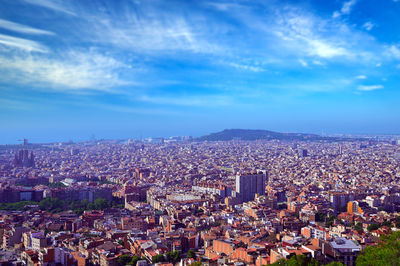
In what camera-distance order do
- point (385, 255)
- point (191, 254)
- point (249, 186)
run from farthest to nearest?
point (249, 186), point (191, 254), point (385, 255)

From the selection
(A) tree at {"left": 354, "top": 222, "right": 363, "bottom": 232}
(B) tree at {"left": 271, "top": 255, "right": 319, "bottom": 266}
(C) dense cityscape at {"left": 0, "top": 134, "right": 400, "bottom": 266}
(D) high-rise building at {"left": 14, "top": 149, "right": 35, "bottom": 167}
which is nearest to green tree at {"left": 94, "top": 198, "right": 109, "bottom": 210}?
(C) dense cityscape at {"left": 0, "top": 134, "right": 400, "bottom": 266}

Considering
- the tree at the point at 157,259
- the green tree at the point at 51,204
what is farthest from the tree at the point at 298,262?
the green tree at the point at 51,204

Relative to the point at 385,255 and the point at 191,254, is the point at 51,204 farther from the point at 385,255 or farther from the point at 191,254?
the point at 385,255

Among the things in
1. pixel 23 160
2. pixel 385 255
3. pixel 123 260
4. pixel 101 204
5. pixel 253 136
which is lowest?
pixel 101 204

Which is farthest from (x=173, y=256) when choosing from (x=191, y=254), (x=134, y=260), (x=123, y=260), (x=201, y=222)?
(x=201, y=222)

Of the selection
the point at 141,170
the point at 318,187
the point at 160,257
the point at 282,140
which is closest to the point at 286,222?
the point at 160,257

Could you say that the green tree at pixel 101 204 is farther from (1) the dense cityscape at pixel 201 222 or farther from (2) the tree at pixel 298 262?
(2) the tree at pixel 298 262

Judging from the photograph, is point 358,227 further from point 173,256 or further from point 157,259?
point 157,259

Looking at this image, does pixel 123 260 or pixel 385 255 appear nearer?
pixel 385 255

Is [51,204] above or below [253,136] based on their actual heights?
below

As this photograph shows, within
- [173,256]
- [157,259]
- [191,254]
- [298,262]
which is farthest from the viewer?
[191,254]
